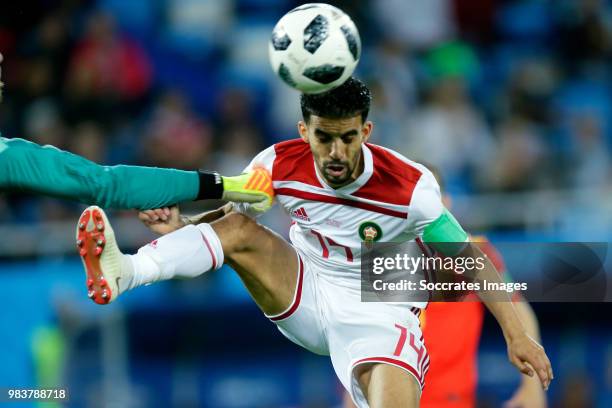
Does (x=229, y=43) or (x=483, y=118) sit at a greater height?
(x=229, y=43)

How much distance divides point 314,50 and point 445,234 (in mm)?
1107

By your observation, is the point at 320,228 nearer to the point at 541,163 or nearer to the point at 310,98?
the point at 310,98

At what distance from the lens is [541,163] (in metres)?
10.0

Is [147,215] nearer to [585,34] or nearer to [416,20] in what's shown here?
[416,20]

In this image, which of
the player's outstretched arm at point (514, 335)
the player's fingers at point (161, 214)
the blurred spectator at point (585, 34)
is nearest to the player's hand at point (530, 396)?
the player's outstretched arm at point (514, 335)

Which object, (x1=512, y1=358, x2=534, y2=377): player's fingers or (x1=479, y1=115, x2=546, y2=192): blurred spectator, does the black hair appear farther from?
(x1=479, y1=115, x2=546, y2=192): blurred spectator

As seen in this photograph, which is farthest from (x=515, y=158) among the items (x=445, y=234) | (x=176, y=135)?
(x=445, y=234)

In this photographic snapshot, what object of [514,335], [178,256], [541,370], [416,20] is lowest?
[541,370]

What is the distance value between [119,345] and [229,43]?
3.77 meters

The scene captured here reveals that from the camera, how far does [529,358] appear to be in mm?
5539

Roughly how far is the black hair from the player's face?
0.03m

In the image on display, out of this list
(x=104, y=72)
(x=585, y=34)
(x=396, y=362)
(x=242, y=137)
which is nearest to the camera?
(x=396, y=362)

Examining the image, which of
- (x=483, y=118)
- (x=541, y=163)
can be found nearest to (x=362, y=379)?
(x=541, y=163)

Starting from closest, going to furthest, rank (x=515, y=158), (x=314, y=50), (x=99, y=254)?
(x=99, y=254) → (x=314, y=50) → (x=515, y=158)
